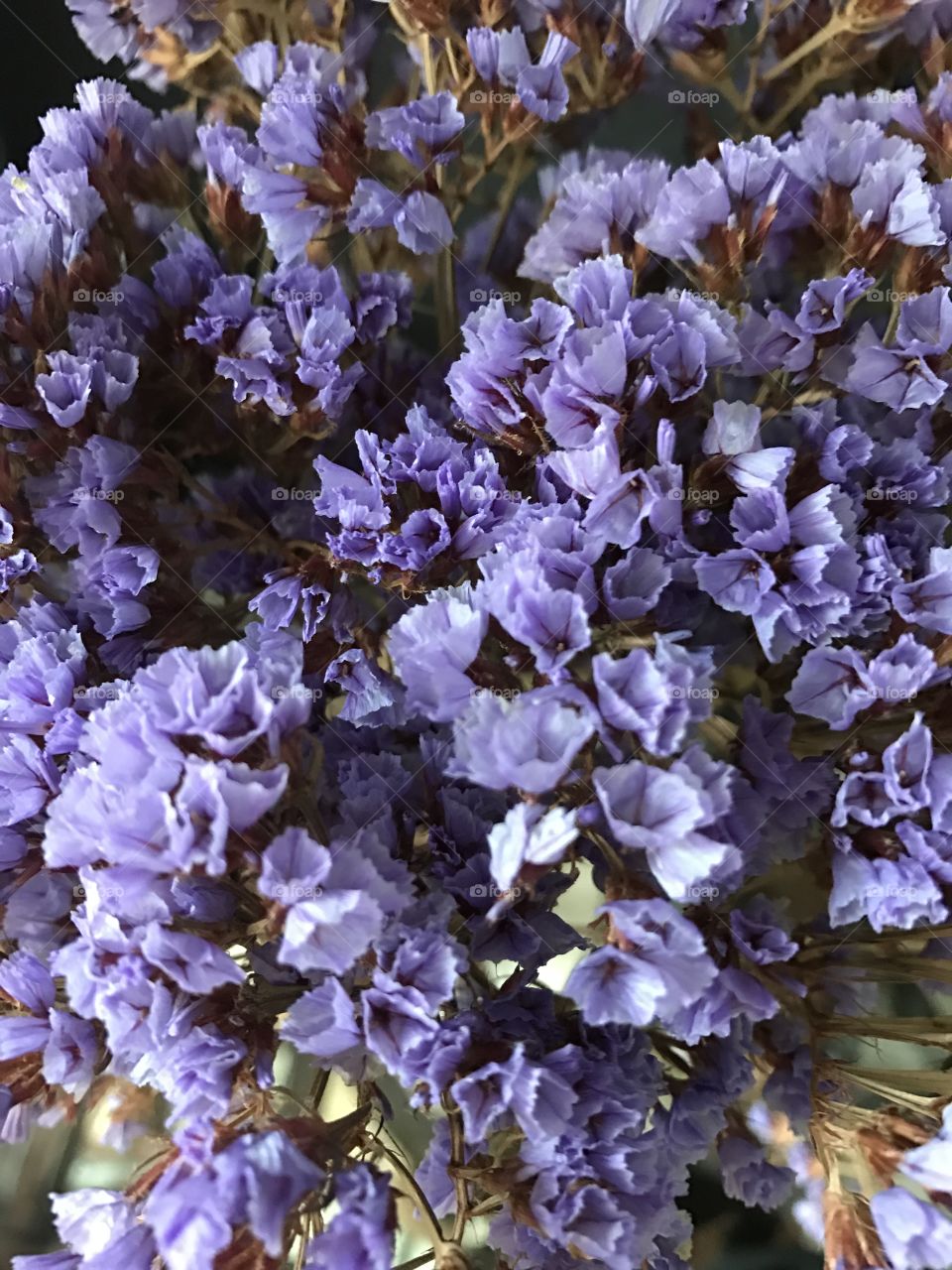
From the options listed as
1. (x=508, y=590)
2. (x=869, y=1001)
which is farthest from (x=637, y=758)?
(x=869, y=1001)

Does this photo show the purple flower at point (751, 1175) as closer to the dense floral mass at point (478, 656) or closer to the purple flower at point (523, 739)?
the dense floral mass at point (478, 656)

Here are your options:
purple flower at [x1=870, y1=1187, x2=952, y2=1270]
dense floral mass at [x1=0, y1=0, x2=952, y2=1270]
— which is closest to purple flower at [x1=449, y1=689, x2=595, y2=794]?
dense floral mass at [x1=0, y1=0, x2=952, y2=1270]

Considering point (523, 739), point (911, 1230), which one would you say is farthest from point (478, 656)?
point (911, 1230)

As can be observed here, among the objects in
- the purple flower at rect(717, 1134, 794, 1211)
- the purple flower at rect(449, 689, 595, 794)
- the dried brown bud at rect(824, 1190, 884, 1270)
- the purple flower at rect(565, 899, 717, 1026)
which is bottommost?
the purple flower at rect(717, 1134, 794, 1211)

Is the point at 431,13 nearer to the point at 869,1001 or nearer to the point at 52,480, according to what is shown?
the point at 52,480

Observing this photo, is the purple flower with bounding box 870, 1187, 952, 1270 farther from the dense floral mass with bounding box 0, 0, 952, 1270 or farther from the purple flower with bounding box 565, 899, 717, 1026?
the purple flower with bounding box 565, 899, 717, 1026

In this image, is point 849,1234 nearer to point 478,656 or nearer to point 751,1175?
point 751,1175

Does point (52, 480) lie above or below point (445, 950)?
above

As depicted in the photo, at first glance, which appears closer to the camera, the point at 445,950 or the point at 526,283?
the point at 445,950

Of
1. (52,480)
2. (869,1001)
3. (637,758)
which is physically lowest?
(869,1001)
